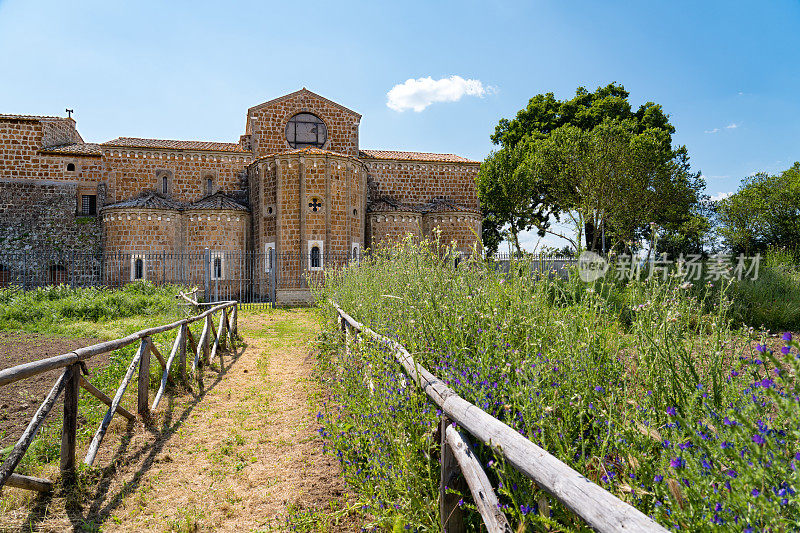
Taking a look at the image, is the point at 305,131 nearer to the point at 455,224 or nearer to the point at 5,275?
the point at 455,224

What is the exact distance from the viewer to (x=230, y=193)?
23.4m

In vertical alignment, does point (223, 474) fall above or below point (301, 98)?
below

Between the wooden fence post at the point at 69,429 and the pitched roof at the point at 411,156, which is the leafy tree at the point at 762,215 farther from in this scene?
the wooden fence post at the point at 69,429

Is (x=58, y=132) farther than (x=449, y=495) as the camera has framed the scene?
Yes

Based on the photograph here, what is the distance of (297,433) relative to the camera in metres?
4.79

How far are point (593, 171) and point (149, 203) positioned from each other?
18451 millimetres

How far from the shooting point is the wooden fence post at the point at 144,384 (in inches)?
192

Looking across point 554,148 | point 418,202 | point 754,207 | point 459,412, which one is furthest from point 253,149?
point 754,207

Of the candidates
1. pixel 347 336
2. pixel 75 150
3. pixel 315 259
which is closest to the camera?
pixel 347 336

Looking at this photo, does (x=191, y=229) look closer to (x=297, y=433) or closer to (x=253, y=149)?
(x=253, y=149)

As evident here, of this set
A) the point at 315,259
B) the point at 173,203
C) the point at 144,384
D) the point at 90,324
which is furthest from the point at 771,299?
the point at 173,203

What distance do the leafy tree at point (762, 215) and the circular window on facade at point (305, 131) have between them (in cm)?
2307

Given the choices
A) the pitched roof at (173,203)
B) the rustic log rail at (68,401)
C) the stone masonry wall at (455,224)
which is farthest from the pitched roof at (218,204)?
the rustic log rail at (68,401)

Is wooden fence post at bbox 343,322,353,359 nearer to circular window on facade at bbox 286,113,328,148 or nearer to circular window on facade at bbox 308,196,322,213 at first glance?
circular window on facade at bbox 308,196,322,213
